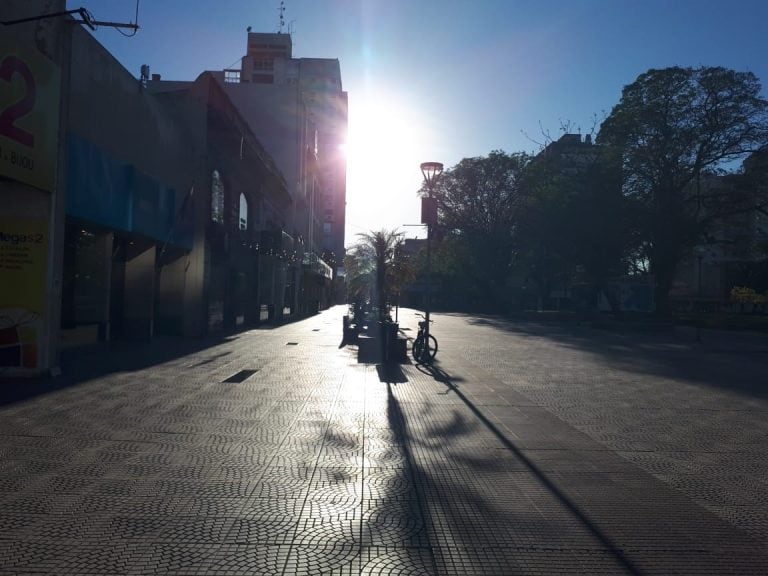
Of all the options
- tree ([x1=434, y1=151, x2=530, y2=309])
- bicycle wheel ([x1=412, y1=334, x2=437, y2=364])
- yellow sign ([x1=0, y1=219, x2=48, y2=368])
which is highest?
tree ([x1=434, y1=151, x2=530, y2=309])

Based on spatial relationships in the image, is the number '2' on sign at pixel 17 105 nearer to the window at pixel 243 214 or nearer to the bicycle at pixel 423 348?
the bicycle at pixel 423 348

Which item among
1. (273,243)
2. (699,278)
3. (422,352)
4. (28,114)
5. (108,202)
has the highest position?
(699,278)

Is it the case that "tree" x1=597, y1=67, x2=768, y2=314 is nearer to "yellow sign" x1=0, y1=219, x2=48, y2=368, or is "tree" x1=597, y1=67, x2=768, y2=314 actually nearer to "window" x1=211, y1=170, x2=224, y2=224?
"window" x1=211, y1=170, x2=224, y2=224

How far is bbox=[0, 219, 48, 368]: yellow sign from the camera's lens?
11.1 m

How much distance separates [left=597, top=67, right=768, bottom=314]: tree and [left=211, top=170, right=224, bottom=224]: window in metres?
24.2

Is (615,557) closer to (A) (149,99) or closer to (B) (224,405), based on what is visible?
(B) (224,405)

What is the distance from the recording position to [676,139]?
3688 centimetres

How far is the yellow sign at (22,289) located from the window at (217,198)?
1179cm

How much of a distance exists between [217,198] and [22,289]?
12945 millimetres

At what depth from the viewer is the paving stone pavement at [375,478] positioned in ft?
13.5

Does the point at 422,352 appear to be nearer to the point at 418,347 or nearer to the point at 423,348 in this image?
the point at 423,348

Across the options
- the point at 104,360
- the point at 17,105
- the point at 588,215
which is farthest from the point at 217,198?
the point at 588,215

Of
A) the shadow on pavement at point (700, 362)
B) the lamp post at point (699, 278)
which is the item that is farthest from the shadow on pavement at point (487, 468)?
the lamp post at point (699, 278)

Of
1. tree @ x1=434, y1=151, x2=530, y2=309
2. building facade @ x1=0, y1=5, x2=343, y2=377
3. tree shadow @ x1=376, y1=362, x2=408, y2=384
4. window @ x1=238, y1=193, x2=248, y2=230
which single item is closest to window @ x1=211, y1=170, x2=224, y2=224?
building facade @ x1=0, y1=5, x2=343, y2=377
